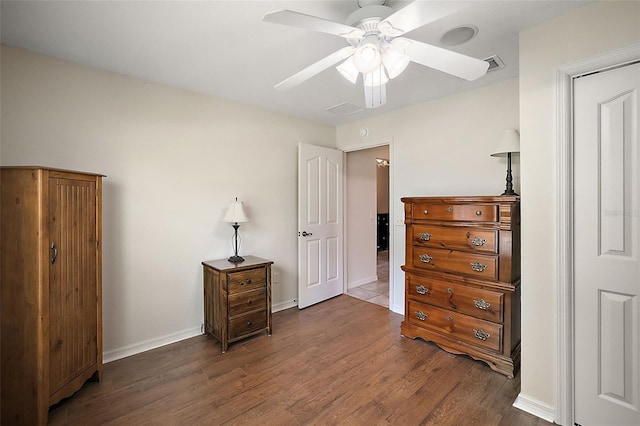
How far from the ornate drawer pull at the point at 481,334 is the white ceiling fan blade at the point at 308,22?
231cm

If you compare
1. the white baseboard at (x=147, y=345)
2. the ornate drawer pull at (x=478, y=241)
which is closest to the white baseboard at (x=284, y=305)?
the white baseboard at (x=147, y=345)

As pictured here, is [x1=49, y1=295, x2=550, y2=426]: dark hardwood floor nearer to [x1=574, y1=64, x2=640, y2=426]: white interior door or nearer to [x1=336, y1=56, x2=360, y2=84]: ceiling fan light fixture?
[x1=574, y1=64, x2=640, y2=426]: white interior door

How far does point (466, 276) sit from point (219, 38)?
2593 mm

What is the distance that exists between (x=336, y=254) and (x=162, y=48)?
9.86 feet

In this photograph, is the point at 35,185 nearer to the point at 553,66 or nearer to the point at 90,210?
the point at 90,210

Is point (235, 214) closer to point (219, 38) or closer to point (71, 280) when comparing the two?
point (71, 280)

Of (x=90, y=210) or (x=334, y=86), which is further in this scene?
(x=334, y=86)

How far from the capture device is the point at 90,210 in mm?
1993

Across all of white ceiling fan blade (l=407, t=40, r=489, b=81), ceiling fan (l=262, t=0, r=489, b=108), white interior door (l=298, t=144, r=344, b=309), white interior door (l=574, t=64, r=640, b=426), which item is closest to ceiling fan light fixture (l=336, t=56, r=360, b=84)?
ceiling fan (l=262, t=0, r=489, b=108)

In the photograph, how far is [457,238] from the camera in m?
2.43

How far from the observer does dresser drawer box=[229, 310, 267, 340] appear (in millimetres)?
2597

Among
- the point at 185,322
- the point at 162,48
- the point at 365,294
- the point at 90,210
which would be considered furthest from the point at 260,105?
the point at 365,294

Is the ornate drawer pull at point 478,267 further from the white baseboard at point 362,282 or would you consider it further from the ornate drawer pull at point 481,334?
the white baseboard at point 362,282

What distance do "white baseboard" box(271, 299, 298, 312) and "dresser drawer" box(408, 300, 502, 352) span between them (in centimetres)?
152
